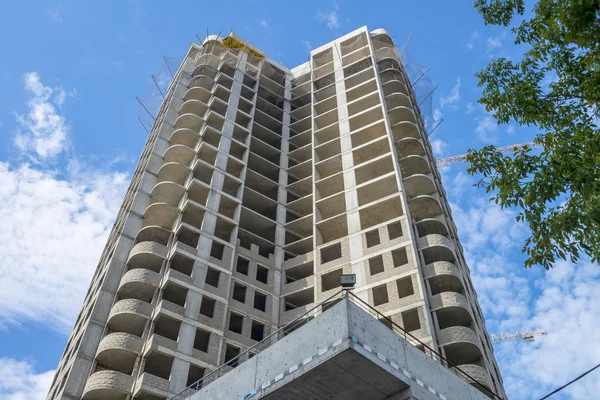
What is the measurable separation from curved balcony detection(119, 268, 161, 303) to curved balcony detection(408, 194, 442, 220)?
1826 cm

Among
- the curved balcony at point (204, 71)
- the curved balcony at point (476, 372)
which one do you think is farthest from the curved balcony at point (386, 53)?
the curved balcony at point (476, 372)

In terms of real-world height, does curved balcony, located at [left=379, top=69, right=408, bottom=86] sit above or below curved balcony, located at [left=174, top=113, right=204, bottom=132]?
above

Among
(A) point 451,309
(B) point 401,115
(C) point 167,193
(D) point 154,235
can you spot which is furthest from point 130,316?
(B) point 401,115

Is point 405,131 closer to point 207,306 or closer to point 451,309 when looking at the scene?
point 451,309

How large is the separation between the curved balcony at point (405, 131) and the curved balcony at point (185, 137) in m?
16.8

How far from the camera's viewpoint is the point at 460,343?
3195 centimetres

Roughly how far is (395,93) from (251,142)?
13826mm

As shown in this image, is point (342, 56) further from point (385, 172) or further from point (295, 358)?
point (295, 358)

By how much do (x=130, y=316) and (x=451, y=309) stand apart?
18.4 metres

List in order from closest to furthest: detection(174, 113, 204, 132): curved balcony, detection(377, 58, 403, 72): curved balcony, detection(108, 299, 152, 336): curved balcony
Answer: detection(108, 299, 152, 336): curved balcony < detection(174, 113, 204, 132): curved balcony < detection(377, 58, 403, 72): curved balcony

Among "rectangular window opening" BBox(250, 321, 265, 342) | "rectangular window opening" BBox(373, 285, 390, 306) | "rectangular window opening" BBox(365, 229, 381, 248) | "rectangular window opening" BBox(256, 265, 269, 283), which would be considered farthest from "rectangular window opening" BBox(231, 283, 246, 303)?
"rectangular window opening" BBox(365, 229, 381, 248)

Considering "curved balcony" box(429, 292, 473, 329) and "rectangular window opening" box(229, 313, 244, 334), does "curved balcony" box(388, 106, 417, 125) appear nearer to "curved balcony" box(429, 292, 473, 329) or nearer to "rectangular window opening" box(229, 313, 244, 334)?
"curved balcony" box(429, 292, 473, 329)

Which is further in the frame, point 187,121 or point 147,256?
point 187,121

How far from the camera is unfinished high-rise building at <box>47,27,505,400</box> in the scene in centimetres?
3316
